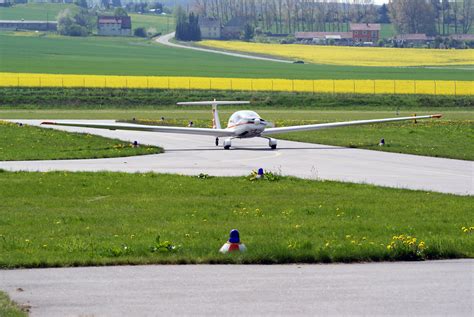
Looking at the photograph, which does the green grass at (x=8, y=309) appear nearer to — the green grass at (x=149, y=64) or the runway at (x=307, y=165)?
the runway at (x=307, y=165)

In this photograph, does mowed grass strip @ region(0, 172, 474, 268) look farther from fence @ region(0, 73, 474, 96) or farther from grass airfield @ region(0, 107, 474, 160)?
fence @ region(0, 73, 474, 96)

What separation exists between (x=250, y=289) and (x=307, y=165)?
19.8m

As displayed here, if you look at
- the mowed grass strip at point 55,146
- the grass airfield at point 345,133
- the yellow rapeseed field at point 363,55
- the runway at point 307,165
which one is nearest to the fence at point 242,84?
the grass airfield at point 345,133

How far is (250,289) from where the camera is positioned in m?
13.4

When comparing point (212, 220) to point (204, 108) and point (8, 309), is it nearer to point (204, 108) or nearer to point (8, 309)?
point (8, 309)

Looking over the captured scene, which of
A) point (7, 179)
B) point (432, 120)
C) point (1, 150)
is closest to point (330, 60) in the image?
point (432, 120)

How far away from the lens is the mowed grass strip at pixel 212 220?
1565 cm

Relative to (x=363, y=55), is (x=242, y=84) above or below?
above

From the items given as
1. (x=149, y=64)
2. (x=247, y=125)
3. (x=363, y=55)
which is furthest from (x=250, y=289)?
(x=363, y=55)

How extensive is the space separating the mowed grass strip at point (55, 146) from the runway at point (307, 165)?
4.30 feet

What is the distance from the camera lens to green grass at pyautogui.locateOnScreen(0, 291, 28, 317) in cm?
1171

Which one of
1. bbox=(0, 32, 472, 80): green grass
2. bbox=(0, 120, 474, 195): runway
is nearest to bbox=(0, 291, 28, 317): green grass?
bbox=(0, 120, 474, 195): runway

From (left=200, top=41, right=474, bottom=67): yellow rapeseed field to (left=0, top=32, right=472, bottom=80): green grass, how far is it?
38.7 feet

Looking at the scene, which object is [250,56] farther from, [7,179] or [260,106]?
[7,179]
